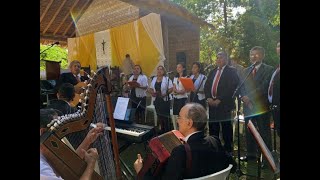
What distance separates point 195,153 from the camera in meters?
2.30

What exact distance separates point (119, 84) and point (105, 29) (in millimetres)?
433

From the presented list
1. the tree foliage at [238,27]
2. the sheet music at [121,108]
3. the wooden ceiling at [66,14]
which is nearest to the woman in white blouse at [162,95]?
the sheet music at [121,108]

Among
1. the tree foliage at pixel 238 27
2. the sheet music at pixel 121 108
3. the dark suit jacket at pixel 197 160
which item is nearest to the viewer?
the dark suit jacket at pixel 197 160

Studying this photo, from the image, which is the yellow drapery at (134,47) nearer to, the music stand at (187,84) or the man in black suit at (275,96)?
the music stand at (187,84)

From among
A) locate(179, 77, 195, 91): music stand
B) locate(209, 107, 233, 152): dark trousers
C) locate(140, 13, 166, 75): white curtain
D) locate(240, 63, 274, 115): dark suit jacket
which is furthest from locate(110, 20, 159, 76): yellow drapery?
locate(240, 63, 274, 115): dark suit jacket

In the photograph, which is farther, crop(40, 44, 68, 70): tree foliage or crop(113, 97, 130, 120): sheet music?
crop(113, 97, 130, 120): sheet music

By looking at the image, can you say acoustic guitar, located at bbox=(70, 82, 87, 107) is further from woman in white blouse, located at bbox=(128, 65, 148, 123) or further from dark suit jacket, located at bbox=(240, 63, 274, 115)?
dark suit jacket, located at bbox=(240, 63, 274, 115)

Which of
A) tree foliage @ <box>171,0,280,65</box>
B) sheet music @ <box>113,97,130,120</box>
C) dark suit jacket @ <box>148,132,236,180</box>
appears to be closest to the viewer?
dark suit jacket @ <box>148,132,236,180</box>

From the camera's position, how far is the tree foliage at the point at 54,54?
2.32 metres

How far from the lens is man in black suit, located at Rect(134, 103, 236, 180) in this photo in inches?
88.8

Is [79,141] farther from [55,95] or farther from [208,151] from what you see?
[208,151]

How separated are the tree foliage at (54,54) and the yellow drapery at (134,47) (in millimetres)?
344

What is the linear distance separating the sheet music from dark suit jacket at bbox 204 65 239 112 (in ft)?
1.96

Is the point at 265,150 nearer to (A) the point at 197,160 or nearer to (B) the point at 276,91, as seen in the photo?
(B) the point at 276,91
